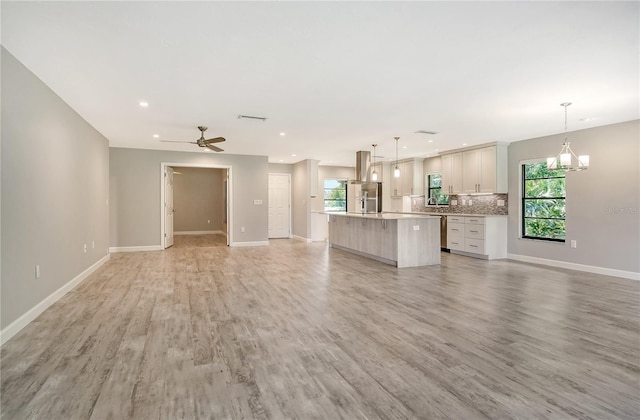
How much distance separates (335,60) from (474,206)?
6.40m

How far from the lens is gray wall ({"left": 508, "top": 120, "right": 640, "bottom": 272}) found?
5234 mm

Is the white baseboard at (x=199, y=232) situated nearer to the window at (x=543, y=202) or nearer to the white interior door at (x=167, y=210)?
the white interior door at (x=167, y=210)

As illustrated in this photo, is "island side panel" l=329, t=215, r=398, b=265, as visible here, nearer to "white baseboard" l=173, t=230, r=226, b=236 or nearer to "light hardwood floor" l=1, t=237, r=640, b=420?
"light hardwood floor" l=1, t=237, r=640, b=420

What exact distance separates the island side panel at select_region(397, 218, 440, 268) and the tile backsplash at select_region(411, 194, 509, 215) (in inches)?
81.9

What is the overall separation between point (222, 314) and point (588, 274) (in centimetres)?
600

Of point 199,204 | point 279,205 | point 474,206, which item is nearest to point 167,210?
point 279,205

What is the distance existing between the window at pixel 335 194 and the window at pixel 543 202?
5.97 meters

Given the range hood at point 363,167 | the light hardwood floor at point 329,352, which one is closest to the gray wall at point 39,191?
the light hardwood floor at point 329,352

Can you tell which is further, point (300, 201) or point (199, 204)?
point (199, 204)

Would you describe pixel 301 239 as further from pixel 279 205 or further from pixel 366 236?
pixel 366 236

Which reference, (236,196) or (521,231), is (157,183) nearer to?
(236,196)

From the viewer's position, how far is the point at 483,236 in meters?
7.00

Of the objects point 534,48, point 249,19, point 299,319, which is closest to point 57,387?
point 299,319

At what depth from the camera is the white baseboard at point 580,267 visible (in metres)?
5.30
